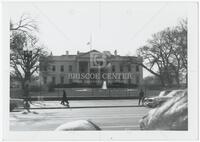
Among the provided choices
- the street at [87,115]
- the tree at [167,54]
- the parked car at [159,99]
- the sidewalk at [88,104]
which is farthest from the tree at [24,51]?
the parked car at [159,99]

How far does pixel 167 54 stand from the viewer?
8.89 meters

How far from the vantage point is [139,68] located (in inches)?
345

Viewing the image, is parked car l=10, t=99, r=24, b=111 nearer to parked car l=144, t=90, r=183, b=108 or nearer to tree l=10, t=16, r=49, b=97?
tree l=10, t=16, r=49, b=97

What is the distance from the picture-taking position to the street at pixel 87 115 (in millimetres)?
8680

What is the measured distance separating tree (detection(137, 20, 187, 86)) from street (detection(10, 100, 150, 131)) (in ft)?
1.87

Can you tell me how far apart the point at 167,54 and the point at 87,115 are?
1.49 metres

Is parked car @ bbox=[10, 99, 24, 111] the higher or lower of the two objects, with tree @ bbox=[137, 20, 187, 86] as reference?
lower

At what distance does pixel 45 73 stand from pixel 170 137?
79.9 inches

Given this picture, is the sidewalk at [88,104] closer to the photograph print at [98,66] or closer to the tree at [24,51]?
the photograph print at [98,66]

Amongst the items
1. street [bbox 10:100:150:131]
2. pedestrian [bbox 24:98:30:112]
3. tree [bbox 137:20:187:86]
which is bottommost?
street [bbox 10:100:150:131]

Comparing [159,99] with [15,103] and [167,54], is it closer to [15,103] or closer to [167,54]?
[167,54]

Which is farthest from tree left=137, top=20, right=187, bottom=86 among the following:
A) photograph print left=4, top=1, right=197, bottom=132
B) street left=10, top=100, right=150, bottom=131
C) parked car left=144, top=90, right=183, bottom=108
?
street left=10, top=100, right=150, bottom=131

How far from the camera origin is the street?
8.68 m

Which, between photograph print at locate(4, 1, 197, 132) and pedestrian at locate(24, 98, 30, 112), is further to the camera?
pedestrian at locate(24, 98, 30, 112)
